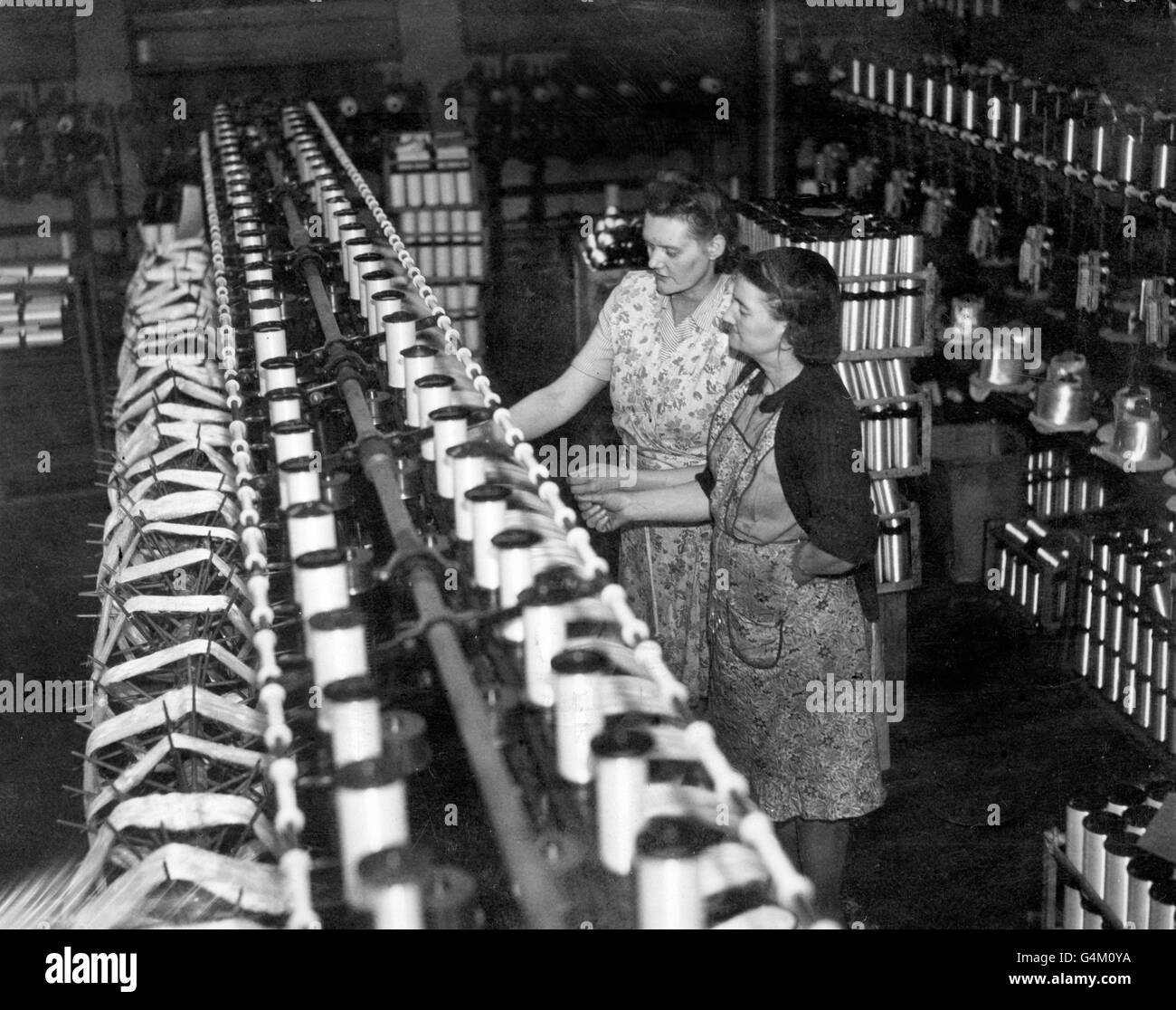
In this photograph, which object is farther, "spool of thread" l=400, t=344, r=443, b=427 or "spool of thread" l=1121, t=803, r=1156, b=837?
"spool of thread" l=1121, t=803, r=1156, b=837

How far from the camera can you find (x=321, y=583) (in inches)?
76.2

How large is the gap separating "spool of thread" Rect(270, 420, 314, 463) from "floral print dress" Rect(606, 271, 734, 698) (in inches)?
39.5

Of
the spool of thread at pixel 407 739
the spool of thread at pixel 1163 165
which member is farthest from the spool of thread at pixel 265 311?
the spool of thread at pixel 1163 165

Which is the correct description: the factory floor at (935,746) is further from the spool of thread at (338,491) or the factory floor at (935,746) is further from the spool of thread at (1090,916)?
the spool of thread at (338,491)

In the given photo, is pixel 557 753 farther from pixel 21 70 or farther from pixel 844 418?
pixel 21 70

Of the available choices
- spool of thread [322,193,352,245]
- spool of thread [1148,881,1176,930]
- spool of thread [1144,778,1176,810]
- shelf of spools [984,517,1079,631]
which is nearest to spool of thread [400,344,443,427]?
spool of thread [322,193,352,245]

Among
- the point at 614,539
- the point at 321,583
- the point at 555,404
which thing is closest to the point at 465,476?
the point at 321,583

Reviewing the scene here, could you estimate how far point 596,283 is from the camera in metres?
6.70

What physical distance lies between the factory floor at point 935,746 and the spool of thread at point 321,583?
0.47 m

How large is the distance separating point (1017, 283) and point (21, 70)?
216 inches

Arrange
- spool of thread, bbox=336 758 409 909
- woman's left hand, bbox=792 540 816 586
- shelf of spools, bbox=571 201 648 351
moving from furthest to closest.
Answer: shelf of spools, bbox=571 201 648 351
woman's left hand, bbox=792 540 816 586
spool of thread, bbox=336 758 409 909

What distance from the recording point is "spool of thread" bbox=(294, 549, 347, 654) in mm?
1931

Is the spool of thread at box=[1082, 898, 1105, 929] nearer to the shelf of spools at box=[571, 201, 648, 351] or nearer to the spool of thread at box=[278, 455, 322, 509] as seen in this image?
the spool of thread at box=[278, 455, 322, 509]

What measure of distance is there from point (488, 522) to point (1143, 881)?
1443 mm
